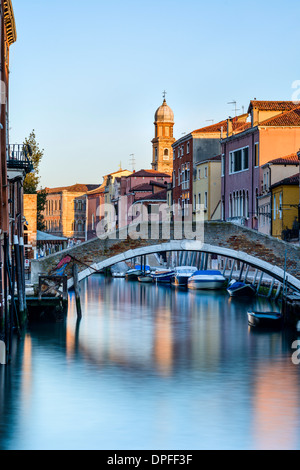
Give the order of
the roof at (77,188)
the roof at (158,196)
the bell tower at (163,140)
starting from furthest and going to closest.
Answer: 1. the roof at (77,188)
2. the bell tower at (163,140)
3. the roof at (158,196)

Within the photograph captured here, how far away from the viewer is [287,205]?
25562 millimetres

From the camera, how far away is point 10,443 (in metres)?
9.84

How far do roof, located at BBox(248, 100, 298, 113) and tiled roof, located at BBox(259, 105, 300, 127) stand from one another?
800 millimetres

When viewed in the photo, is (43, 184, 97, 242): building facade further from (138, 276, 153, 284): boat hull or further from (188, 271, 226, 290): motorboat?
(188, 271, 226, 290): motorboat

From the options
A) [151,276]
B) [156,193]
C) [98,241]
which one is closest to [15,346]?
Result: [98,241]

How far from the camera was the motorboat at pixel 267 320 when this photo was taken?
18.5 metres

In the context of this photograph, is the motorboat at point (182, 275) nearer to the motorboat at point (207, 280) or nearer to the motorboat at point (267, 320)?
the motorboat at point (207, 280)

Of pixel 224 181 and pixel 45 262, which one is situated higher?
pixel 224 181

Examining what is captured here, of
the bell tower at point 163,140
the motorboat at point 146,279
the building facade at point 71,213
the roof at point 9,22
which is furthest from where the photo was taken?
the building facade at point 71,213

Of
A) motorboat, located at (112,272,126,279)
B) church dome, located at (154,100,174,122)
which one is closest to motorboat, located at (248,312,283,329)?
motorboat, located at (112,272,126,279)

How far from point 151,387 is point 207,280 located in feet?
59.8

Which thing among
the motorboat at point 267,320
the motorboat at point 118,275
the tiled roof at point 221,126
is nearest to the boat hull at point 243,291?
the motorboat at point 267,320
